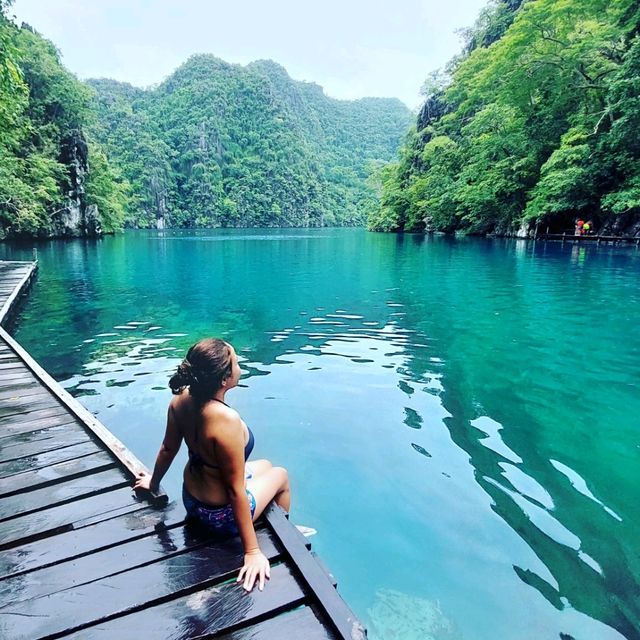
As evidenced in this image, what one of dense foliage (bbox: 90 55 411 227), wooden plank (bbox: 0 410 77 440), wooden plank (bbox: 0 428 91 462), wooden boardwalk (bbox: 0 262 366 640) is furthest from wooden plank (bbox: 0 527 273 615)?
dense foliage (bbox: 90 55 411 227)

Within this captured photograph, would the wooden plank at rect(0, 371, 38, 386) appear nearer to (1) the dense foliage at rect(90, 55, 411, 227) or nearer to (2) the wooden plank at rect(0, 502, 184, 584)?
(2) the wooden plank at rect(0, 502, 184, 584)

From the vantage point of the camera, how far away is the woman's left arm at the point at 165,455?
7.91ft

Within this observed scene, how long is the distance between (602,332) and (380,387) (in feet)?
17.4

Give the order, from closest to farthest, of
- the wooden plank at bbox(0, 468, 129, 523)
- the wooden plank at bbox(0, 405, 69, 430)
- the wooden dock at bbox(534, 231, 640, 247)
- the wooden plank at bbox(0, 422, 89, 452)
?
the wooden plank at bbox(0, 468, 129, 523)
the wooden plank at bbox(0, 422, 89, 452)
the wooden plank at bbox(0, 405, 69, 430)
the wooden dock at bbox(534, 231, 640, 247)

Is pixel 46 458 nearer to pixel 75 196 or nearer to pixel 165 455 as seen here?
pixel 165 455

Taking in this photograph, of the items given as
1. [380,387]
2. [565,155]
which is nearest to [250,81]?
[565,155]

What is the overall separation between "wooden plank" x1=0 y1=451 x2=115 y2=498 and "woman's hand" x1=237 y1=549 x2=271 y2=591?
5.92ft

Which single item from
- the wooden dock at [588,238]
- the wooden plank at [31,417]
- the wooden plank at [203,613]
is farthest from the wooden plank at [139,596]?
the wooden dock at [588,238]

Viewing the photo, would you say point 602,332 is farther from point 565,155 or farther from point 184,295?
point 565,155

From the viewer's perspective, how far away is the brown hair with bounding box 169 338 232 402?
213cm

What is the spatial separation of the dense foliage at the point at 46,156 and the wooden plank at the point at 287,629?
32.2 metres

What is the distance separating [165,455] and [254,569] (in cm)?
83

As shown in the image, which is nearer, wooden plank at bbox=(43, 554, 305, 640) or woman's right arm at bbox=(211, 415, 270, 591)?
wooden plank at bbox=(43, 554, 305, 640)

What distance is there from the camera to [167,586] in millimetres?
2162
